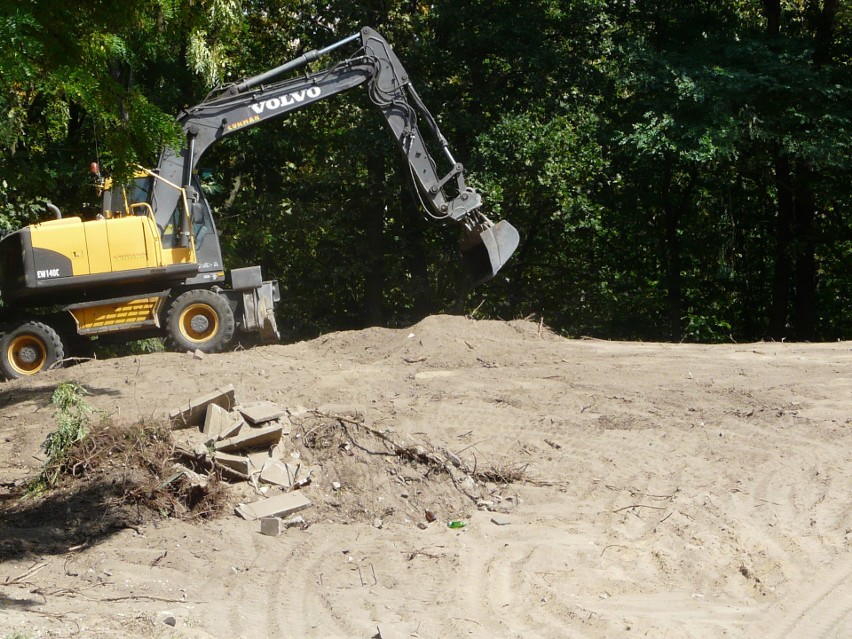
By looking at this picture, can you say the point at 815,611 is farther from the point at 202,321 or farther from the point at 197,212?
the point at 197,212

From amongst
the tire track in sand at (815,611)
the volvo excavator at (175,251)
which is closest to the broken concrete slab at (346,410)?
the tire track in sand at (815,611)

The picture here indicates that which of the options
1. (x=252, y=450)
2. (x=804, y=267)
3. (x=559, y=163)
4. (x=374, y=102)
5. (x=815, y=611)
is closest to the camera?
(x=815, y=611)

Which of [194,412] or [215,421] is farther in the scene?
[194,412]

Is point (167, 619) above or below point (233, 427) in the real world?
below

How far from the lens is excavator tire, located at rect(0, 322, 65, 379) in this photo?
1389cm

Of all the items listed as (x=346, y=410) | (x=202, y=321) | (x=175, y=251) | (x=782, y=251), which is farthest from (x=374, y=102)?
(x=782, y=251)

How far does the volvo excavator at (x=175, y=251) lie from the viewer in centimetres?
1363

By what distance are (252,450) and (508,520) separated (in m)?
2.43

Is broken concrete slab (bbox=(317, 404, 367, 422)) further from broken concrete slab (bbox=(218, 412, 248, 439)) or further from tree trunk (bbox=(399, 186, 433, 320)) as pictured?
tree trunk (bbox=(399, 186, 433, 320))

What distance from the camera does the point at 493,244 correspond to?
14.5 m

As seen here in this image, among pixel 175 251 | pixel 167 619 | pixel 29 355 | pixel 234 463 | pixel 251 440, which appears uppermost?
pixel 175 251

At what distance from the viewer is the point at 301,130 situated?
1933 cm

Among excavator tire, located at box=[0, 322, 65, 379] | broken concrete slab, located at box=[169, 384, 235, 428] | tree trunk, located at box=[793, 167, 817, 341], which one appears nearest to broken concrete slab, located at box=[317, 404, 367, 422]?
broken concrete slab, located at box=[169, 384, 235, 428]

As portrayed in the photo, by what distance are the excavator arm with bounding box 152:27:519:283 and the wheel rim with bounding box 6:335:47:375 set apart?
2.42 meters
